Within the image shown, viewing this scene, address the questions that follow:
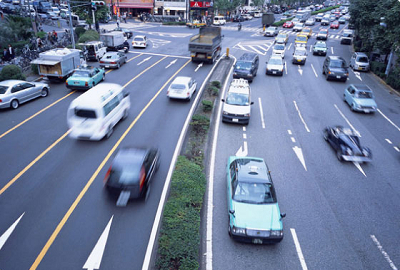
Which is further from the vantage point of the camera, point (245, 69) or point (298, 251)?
point (245, 69)

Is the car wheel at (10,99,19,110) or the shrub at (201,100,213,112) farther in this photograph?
the shrub at (201,100,213,112)

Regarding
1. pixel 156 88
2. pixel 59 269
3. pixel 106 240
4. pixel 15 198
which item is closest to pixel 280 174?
pixel 106 240

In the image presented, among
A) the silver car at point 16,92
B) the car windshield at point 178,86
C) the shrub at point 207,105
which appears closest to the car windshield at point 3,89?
the silver car at point 16,92

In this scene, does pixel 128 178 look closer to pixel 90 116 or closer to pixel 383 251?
pixel 90 116

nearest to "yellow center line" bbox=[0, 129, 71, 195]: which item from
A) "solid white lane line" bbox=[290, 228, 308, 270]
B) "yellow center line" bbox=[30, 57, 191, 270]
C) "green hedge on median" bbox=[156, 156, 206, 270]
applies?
"yellow center line" bbox=[30, 57, 191, 270]

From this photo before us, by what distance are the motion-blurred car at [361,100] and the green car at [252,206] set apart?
14.2 metres

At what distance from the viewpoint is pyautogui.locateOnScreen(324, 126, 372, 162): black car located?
1546 centimetres

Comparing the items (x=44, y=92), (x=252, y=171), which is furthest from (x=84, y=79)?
(x=252, y=171)

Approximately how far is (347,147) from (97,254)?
13395 mm

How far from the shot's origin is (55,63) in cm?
2405

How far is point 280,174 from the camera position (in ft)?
46.8

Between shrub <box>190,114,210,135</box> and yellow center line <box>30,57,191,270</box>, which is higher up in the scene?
shrub <box>190,114,210,135</box>

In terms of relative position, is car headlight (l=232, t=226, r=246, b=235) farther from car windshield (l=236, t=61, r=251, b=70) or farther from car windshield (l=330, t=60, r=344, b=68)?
car windshield (l=330, t=60, r=344, b=68)

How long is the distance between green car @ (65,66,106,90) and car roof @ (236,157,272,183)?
51.6ft
